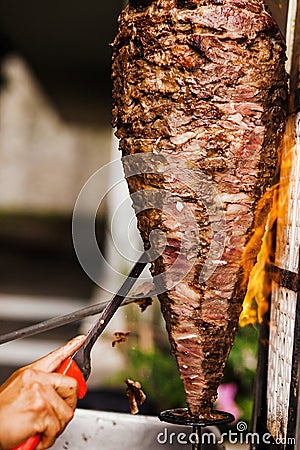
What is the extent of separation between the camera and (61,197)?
82.1ft

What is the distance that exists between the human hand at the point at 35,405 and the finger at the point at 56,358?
0.01 metres

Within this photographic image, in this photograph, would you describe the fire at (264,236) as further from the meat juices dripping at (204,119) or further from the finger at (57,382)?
the finger at (57,382)

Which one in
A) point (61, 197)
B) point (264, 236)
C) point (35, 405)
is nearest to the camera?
point (35, 405)

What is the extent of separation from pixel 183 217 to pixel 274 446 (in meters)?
0.56

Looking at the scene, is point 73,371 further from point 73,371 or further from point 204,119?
point 204,119

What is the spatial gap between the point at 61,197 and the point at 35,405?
24.2m

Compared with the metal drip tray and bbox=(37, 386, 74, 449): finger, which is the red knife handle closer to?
bbox=(37, 386, 74, 449): finger

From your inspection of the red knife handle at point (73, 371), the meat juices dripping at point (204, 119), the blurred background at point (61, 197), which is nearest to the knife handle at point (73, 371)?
the red knife handle at point (73, 371)

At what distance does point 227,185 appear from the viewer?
1.18 m

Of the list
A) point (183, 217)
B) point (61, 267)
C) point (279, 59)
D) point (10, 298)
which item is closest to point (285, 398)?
point (183, 217)

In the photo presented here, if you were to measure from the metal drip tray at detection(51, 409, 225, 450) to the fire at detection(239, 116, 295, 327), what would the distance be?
314 millimetres

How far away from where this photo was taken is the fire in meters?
1.24

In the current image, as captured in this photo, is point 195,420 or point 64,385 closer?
point 64,385

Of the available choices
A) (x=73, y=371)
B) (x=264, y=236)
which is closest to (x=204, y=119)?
(x=264, y=236)
